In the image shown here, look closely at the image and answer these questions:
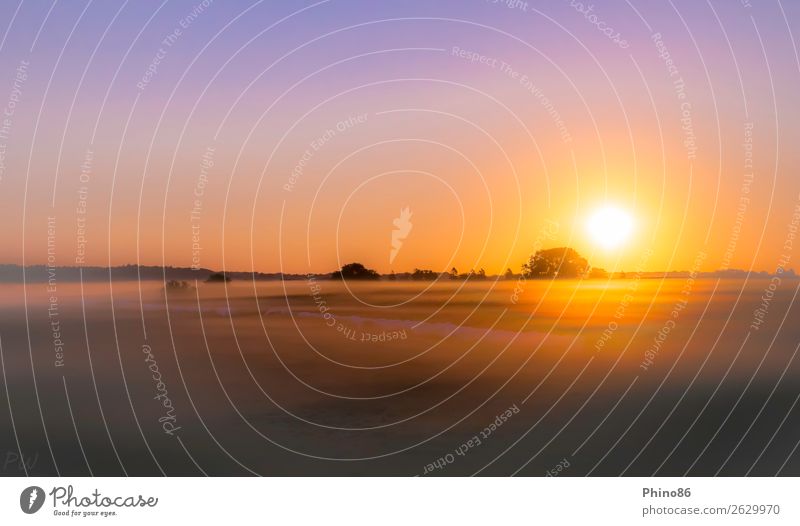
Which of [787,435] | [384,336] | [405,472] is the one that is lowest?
[405,472]

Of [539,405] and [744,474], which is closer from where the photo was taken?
[744,474]

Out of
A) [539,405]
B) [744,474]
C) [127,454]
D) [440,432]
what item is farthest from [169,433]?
[744,474]

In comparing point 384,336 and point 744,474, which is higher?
point 384,336

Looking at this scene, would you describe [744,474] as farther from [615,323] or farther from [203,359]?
[203,359]

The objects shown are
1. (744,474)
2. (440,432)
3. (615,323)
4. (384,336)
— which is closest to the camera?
(744,474)

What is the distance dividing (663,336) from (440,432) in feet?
18.1

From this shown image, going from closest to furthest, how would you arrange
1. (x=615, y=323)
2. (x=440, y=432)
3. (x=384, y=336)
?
(x=440, y=432) → (x=615, y=323) → (x=384, y=336)

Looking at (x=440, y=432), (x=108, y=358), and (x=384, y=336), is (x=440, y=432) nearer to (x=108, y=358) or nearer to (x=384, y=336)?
(x=384, y=336)

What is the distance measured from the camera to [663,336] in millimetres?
16375

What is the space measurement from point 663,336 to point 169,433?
1051cm

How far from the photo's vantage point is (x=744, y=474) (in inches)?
542
